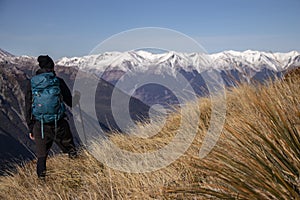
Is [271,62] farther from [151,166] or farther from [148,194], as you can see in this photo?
[148,194]

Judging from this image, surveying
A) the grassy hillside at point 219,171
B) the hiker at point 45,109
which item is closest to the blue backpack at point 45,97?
the hiker at point 45,109

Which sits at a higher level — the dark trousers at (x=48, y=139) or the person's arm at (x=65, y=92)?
the person's arm at (x=65, y=92)

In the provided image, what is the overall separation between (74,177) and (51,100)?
45.5 inches

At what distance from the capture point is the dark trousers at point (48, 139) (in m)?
4.63

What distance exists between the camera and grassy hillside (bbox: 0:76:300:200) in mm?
1934

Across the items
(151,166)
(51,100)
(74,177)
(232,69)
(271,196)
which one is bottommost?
(74,177)

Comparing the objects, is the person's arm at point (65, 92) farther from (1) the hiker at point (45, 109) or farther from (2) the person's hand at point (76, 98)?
(2) the person's hand at point (76, 98)

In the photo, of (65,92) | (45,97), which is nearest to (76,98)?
(65,92)

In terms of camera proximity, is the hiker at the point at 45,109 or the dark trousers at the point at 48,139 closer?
the hiker at the point at 45,109

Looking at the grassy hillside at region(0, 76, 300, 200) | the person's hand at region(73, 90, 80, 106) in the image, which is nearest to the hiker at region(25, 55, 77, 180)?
the person's hand at region(73, 90, 80, 106)

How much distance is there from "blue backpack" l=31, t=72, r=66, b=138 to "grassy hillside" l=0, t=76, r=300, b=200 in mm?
804

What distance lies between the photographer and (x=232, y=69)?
4754 mm

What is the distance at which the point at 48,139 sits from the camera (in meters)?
Result: 4.76

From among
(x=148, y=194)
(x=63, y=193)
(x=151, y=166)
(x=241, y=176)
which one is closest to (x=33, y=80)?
(x=63, y=193)
